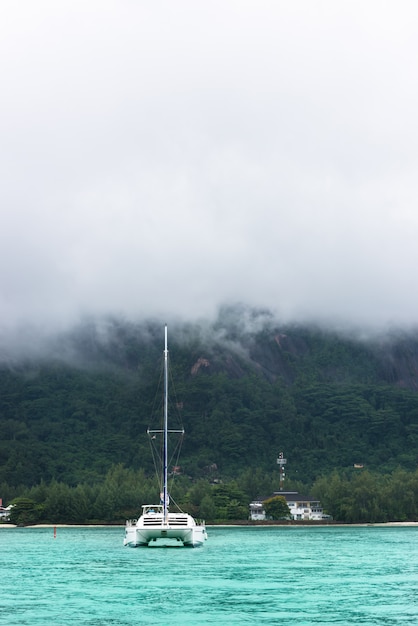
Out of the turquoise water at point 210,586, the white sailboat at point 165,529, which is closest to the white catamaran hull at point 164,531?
the white sailboat at point 165,529

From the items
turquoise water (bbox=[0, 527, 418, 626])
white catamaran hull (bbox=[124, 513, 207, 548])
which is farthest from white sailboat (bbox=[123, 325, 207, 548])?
turquoise water (bbox=[0, 527, 418, 626])

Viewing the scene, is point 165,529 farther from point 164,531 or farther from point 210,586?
point 210,586

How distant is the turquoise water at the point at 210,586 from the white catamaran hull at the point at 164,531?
1591mm

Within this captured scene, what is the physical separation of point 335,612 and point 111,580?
3172cm

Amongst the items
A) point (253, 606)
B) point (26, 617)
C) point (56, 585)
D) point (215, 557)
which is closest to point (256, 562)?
point (215, 557)

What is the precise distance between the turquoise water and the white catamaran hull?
5.22 ft

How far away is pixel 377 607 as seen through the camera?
80938 mm

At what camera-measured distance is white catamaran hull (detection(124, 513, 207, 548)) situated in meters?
142

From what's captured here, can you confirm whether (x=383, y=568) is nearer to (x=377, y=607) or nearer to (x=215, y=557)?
(x=215, y=557)

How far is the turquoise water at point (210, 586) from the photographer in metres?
76.4

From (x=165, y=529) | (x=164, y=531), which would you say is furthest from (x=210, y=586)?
(x=164, y=531)

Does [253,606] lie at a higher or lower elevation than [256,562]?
lower

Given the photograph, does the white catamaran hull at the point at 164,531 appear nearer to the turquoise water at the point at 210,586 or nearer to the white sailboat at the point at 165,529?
the white sailboat at the point at 165,529

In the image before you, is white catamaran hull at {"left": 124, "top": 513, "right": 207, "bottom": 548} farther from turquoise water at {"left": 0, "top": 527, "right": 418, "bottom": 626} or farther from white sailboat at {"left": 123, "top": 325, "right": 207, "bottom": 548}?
turquoise water at {"left": 0, "top": 527, "right": 418, "bottom": 626}
